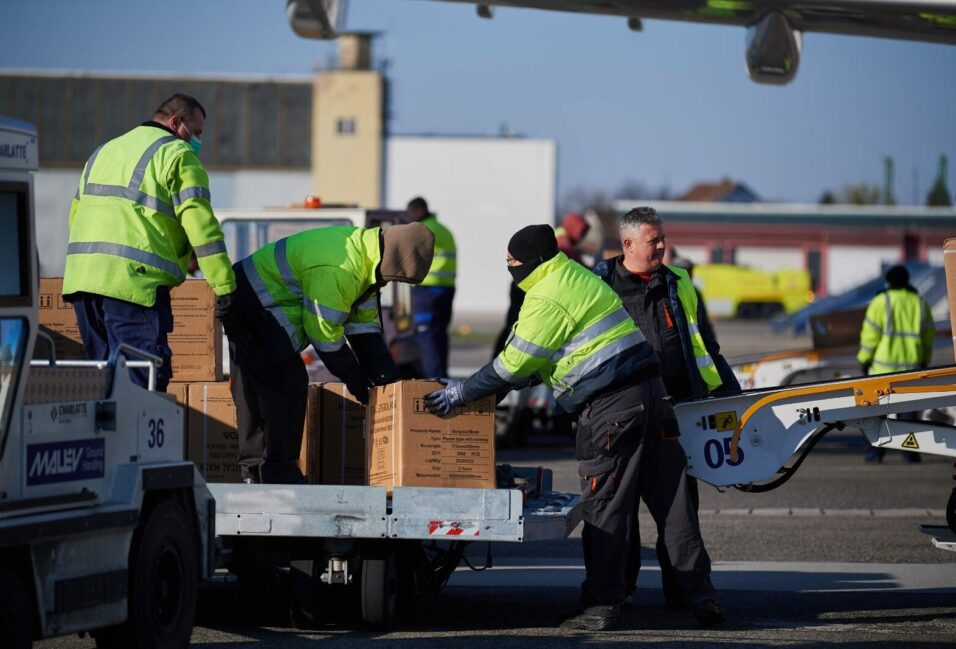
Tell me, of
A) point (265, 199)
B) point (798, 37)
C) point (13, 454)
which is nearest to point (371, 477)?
point (13, 454)

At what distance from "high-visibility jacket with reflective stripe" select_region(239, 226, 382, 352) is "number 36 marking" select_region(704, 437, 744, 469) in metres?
1.97

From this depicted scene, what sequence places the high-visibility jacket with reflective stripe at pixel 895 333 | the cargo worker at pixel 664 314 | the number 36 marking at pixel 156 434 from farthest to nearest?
the high-visibility jacket with reflective stripe at pixel 895 333 < the cargo worker at pixel 664 314 < the number 36 marking at pixel 156 434

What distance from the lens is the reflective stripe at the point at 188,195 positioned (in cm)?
706

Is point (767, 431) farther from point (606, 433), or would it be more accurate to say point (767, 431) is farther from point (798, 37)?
point (798, 37)

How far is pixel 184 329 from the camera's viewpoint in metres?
8.03

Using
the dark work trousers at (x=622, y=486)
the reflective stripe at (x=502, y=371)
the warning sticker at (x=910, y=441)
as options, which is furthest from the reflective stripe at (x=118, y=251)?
the warning sticker at (x=910, y=441)

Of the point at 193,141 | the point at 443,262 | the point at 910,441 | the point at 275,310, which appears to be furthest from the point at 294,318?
the point at 443,262

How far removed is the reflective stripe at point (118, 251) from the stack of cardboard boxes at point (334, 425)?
0.66m

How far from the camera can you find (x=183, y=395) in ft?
24.5

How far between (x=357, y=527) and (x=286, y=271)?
1329 millimetres

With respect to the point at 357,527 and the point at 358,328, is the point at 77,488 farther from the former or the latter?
Answer: the point at 358,328

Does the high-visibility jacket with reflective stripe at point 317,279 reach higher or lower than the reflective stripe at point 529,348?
higher

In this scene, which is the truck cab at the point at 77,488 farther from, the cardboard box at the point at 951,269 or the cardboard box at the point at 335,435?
the cardboard box at the point at 951,269

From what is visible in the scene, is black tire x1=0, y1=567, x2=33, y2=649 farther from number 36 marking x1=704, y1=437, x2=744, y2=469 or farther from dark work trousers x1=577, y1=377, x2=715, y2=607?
number 36 marking x1=704, y1=437, x2=744, y2=469
